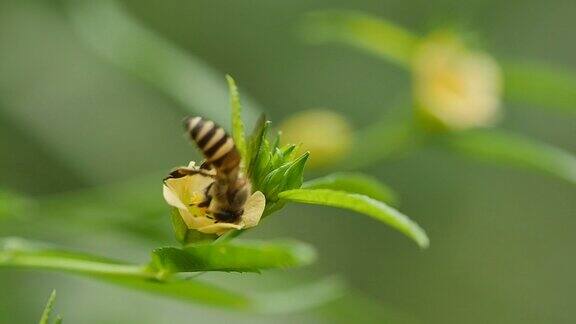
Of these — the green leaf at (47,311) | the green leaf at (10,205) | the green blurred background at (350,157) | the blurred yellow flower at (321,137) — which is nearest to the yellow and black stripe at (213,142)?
the green leaf at (47,311)

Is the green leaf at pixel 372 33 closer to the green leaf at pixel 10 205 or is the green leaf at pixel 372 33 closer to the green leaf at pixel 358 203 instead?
the green leaf at pixel 10 205

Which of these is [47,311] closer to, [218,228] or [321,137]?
[218,228]

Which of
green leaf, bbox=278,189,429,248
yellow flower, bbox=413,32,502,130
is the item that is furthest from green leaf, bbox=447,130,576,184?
green leaf, bbox=278,189,429,248

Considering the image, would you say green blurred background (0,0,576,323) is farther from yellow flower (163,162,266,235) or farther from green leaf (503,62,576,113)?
yellow flower (163,162,266,235)

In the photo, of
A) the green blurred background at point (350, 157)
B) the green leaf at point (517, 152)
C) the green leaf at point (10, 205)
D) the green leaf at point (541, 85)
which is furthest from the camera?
the green blurred background at point (350, 157)

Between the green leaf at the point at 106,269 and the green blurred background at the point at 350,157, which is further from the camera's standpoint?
the green blurred background at the point at 350,157

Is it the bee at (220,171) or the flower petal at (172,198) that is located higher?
the bee at (220,171)
